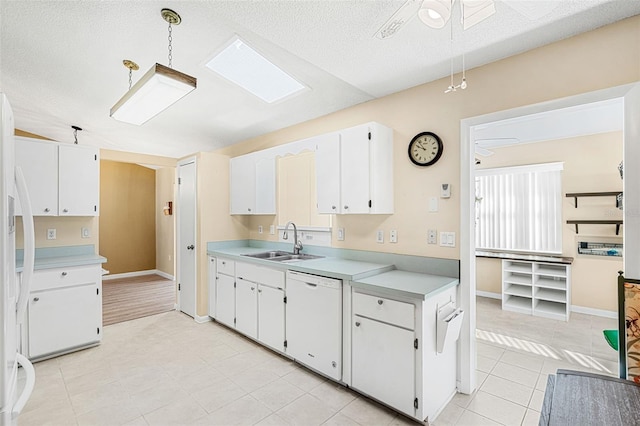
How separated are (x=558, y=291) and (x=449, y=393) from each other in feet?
10.6

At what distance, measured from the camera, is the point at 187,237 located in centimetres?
427

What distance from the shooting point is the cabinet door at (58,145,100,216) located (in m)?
3.28

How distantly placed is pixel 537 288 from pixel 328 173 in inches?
145

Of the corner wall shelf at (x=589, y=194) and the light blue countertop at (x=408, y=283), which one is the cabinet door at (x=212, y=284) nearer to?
the light blue countertop at (x=408, y=283)

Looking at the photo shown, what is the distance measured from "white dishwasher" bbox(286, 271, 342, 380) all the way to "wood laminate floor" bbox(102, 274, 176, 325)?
272 cm

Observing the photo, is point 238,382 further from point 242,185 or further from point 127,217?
point 127,217

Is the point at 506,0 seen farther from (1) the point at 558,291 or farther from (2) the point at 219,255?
(1) the point at 558,291

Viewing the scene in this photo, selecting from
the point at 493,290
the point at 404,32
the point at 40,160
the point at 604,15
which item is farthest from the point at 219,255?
the point at 493,290

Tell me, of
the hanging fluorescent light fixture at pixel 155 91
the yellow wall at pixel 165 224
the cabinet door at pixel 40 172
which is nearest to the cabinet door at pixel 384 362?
the hanging fluorescent light fixture at pixel 155 91

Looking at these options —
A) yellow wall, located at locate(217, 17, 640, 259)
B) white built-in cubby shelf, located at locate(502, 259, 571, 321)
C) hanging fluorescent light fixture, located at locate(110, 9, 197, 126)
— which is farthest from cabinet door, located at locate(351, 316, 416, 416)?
white built-in cubby shelf, located at locate(502, 259, 571, 321)

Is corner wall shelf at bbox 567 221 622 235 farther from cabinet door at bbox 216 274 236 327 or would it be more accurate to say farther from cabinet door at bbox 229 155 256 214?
cabinet door at bbox 216 274 236 327

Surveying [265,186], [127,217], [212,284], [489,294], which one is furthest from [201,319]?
[489,294]

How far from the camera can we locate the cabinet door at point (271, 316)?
290 cm

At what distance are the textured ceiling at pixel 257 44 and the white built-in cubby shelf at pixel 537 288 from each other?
11.2 ft
